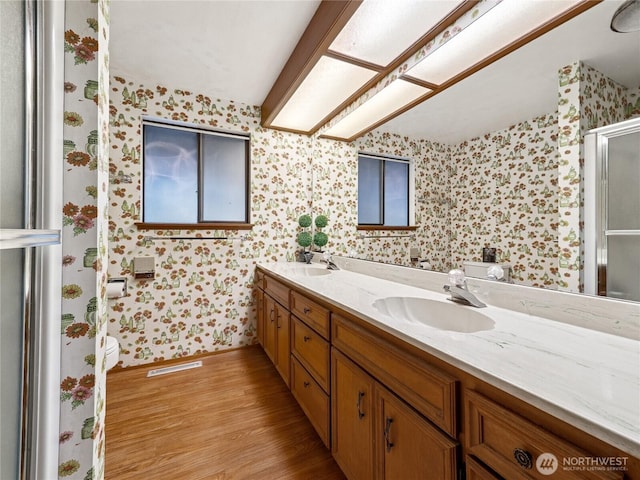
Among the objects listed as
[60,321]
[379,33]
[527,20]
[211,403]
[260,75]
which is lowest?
[211,403]

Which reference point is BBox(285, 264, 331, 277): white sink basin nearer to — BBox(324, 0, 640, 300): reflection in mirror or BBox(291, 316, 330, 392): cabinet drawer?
BBox(291, 316, 330, 392): cabinet drawer

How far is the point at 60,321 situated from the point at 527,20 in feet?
6.20

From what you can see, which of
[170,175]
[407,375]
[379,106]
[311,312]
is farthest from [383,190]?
[170,175]

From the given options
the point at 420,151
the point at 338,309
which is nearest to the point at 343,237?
the point at 420,151

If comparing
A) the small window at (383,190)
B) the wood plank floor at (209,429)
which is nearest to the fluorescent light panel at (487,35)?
the small window at (383,190)

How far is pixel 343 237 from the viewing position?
221 cm

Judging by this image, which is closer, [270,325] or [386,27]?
[386,27]

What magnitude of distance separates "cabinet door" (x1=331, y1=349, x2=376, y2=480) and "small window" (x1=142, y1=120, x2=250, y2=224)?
1.89 metres

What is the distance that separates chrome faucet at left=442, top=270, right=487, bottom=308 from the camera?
1.08 m

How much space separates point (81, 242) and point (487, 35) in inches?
68.9

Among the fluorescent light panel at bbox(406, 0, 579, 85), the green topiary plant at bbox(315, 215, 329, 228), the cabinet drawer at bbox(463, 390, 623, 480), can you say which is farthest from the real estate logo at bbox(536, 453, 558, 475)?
the green topiary plant at bbox(315, 215, 329, 228)

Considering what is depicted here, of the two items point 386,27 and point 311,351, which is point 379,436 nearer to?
point 311,351

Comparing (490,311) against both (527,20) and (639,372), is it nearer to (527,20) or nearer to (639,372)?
(639,372)

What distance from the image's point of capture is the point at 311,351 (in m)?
1.42
